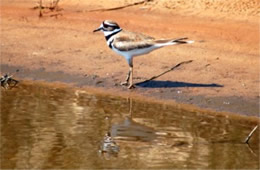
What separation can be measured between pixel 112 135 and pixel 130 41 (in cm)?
221

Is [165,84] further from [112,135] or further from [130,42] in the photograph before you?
[112,135]

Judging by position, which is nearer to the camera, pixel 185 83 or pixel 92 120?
pixel 92 120

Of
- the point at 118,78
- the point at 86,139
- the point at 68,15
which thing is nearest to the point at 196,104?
the point at 118,78

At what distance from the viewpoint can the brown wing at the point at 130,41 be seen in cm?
1068

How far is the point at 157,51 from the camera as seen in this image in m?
12.5

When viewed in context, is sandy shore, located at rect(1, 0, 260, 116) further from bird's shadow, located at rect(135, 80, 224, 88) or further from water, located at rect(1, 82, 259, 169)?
water, located at rect(1, 82, 259, 169)

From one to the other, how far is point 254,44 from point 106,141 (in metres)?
4.57

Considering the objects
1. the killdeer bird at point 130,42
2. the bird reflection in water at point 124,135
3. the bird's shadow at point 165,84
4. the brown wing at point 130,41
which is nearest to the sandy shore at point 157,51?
the bird's shadow at point 165,84

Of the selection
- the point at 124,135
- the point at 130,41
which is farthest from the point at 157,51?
the point at 124,135

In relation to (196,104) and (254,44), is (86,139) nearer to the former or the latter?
(196,104)

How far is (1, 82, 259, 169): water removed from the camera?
7.99 meters

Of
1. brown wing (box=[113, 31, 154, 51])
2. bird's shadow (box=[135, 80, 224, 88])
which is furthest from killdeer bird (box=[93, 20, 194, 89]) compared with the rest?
bird's shadow (box=[135, 80, 224, 88])

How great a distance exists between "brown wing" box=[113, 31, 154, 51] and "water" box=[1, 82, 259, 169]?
0.69 m

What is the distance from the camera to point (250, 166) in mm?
7840
